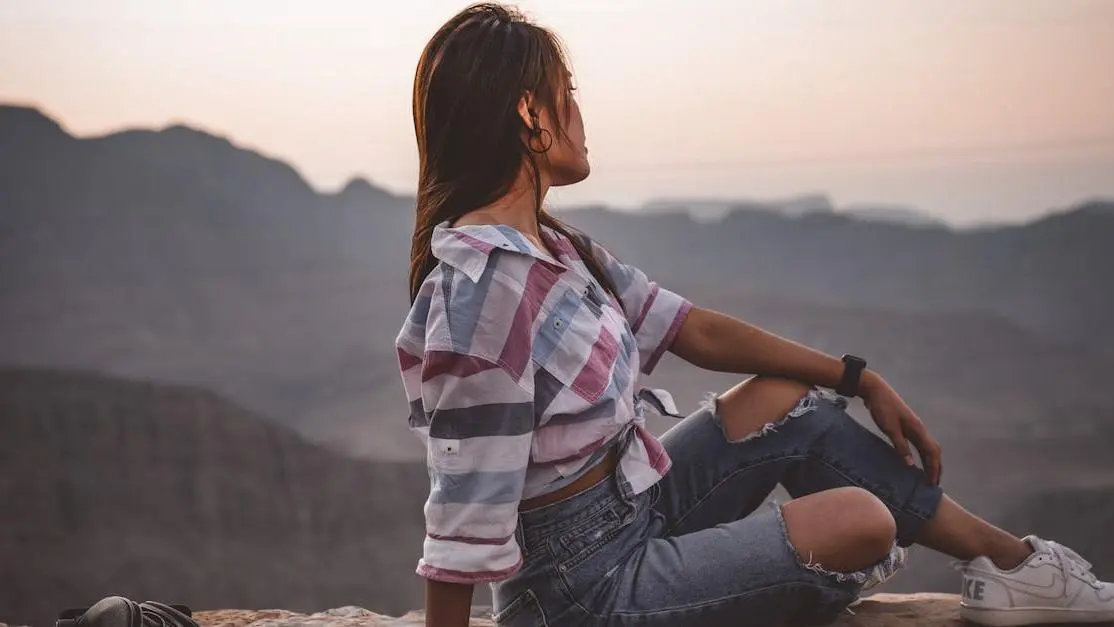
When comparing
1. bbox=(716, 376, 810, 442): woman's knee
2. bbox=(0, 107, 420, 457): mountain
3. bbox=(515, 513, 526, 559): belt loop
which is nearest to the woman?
bbox=(515, 513, 526, 559): belt loop

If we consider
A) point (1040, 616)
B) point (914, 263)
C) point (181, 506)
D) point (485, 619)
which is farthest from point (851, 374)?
point (914, 263)

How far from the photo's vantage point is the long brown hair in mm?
1240

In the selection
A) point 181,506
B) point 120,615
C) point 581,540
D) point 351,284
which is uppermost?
point 581,540

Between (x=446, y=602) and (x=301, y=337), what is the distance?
40.1 ft

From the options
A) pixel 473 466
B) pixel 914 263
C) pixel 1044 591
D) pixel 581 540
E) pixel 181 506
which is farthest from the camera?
pixel 914 263

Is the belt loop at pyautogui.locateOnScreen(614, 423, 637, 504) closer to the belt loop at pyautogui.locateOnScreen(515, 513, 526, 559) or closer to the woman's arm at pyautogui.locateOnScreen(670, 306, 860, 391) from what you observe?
the belt loop at pyautogui.locateOnScreen(515, 513, 526, 559)

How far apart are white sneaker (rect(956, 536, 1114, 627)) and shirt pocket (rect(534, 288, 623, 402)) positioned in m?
0.61

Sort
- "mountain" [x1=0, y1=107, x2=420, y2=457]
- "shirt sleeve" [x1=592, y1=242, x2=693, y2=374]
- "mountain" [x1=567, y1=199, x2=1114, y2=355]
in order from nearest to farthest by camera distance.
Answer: "shirt sleeve" [x1=592, y1=242, x2=693, y2=374], "mountain" [x1=0, y1=107, x2=420, y2=457], "mountain" [x1=567, y1=199, x2=1114, y2=355]

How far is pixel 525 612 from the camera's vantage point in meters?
1.29

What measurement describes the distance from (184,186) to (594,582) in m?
13.8

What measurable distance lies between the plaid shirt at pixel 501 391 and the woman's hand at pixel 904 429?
0.35 metres

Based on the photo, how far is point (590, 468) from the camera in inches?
50.1

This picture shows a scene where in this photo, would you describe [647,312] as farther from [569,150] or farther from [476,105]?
[476,105]

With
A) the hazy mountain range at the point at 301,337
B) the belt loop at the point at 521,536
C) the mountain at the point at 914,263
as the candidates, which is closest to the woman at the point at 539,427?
the belt loop at the point at 521,536
